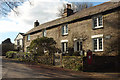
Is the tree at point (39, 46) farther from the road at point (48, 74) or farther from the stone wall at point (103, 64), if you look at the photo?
the stone wall at point (103, 64)

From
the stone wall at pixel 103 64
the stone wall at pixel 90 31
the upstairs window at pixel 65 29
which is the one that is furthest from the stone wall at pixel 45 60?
the upstairs window at pixel 65 29

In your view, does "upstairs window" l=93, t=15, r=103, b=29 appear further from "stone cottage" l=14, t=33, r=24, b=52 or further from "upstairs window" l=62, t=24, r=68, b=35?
"stone cottage" l=14, t=33, r=24, b=52

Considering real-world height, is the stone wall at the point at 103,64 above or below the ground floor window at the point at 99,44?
below

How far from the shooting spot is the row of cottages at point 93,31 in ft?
46.9

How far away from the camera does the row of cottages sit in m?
14.3

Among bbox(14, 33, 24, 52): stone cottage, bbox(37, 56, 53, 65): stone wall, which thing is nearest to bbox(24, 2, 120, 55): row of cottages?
bbox(37, 56, 53, 65): stone wall

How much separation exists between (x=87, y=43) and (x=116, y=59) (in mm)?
4355

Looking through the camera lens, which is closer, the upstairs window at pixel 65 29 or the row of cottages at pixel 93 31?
the row of cottages at pixel 93 31

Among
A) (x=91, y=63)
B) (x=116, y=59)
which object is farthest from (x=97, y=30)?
(x=91, y=63)

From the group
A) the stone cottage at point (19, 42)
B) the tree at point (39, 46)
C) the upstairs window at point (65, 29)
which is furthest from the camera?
the stone cottage at point (19, 42)

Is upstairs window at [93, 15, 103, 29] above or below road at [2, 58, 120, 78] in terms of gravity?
above

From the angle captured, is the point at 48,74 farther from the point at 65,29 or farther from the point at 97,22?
the point at 65,29

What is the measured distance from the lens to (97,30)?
15781 millimetres

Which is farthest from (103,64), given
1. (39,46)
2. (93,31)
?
(39,46)
